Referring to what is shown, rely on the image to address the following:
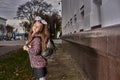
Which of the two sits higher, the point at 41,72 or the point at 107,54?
the point at 107,54

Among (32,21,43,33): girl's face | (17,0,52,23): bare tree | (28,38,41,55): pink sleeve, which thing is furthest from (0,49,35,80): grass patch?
(17,0,52,23): bare tree

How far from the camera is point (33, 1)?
92750 millimetres

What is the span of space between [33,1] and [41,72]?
86.6 m

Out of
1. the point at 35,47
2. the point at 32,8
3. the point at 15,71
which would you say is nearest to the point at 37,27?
the point at 35,47

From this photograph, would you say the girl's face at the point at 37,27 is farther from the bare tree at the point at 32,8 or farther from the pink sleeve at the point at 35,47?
the bare tree at the point at 32,8

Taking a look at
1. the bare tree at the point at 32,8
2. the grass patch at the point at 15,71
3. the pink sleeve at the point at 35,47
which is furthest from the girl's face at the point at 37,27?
the bare tree at the point at 32,8

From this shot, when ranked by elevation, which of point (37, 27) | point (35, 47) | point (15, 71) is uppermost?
point (37, 27)

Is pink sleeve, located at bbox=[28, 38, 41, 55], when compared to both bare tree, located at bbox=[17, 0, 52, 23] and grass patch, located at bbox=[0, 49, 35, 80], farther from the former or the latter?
bare tree, located at bbox=[17, 0, 52, 23]

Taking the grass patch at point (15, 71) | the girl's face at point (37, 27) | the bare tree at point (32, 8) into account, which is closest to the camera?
the girl's face at point (37, 27)

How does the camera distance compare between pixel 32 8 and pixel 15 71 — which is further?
pixel 32 8

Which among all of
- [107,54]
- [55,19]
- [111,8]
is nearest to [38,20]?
[111,8]

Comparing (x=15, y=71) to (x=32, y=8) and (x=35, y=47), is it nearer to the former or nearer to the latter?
(x=35, y=47)

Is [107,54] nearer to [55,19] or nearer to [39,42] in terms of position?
[39,42]

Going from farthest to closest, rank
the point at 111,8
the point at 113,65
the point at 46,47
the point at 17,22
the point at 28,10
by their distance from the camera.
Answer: the point at 17,22 < the point at 28,10 < the point at 46,47 < the point at 111,8 < the point at 113,65
